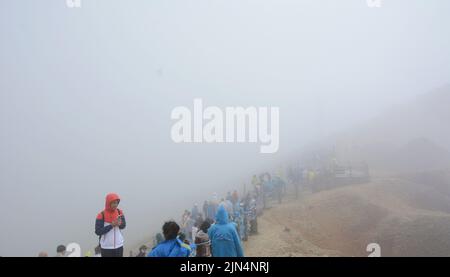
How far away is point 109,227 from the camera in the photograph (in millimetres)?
4930

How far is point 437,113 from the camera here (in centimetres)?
3497

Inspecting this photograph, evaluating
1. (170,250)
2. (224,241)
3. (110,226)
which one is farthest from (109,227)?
(224,241)

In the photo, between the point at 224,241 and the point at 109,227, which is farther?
the point at 109,227

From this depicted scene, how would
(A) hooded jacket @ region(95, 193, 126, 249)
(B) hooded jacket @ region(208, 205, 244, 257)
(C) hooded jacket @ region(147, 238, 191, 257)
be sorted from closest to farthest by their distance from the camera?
(C) hooded jacket @ region(147, 238, 191, 257), (B) hooded jacket @ region(208, 205, 244, 257), (A) hooded jacket @ region(95, 193, 126, 249)

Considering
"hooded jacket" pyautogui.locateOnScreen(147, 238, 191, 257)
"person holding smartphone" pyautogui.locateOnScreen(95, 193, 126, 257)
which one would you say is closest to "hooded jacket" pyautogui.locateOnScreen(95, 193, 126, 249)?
"person holding smartphone" pyautogui.locateOnScreen(95, 193, 126, 257)

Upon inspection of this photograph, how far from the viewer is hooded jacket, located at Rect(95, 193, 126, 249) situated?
4.91 m

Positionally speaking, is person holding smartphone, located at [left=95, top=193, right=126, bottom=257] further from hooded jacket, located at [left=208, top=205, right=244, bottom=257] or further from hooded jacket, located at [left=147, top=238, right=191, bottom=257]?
hooded jacket, located at [left=208, top=205, right=244, bottom=257]

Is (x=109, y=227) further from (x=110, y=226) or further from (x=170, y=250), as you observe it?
(x=170, y=250)

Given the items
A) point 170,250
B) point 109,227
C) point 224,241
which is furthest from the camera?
point 109,227

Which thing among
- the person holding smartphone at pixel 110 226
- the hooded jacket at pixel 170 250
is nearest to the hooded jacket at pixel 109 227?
the person holding smartphone at pixel 110 226

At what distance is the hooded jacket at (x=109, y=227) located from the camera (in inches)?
193
